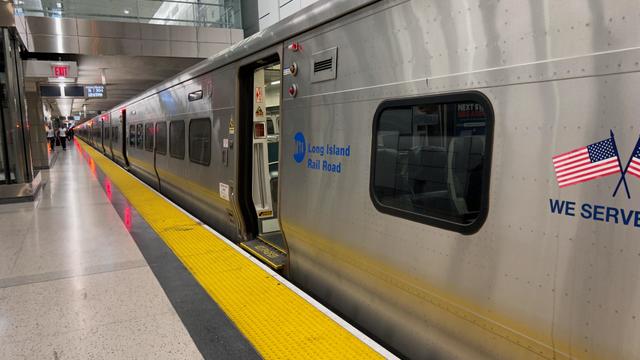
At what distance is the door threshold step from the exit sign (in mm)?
8621

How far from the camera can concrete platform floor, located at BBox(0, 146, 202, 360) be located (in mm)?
Result: 2527

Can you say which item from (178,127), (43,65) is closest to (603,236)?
(178,127)

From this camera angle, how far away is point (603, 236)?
149 cm

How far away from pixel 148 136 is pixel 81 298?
722cm

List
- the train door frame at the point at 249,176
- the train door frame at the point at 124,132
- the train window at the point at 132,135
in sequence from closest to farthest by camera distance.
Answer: the train door frame at the point at 249,176, the train window at the point at 132,135, the train door frame at the point at 124,132

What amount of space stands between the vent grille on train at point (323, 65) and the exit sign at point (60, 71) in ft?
32.6

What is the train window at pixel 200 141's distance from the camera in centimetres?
572

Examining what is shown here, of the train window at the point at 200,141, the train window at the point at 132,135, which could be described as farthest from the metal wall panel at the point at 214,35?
the train window at the point at 200,141

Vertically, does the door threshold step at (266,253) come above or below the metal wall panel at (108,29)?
below

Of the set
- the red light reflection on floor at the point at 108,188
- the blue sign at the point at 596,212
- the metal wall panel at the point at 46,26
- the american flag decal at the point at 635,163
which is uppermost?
the metal wall panel at the point at 46,26

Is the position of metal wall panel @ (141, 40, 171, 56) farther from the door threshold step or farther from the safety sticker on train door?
the door threshold step

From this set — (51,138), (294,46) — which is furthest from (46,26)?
(51,138)

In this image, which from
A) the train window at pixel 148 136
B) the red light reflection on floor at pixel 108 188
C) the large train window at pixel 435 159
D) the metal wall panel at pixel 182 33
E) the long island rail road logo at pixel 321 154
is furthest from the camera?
the metal wall panel at pixel 182 33

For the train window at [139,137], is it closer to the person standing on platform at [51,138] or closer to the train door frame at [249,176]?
the train door frame at [249,176]
